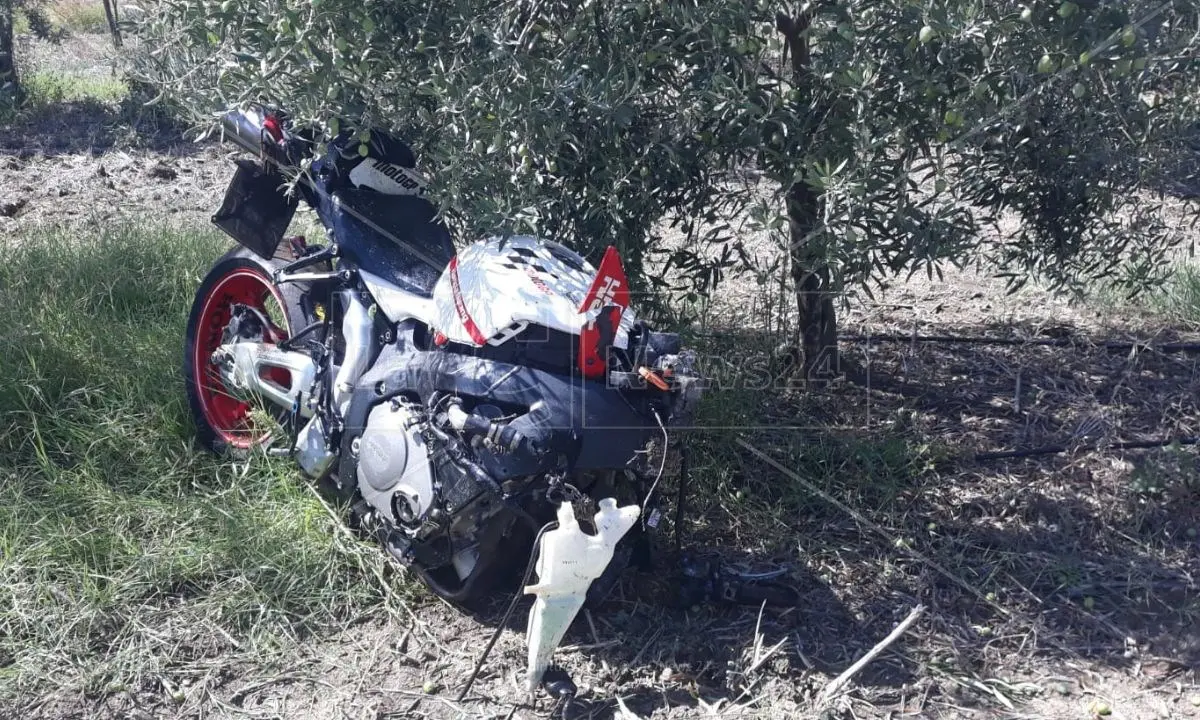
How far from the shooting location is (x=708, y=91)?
312 cm

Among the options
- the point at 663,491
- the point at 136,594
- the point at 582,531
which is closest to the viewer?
the point at 582,531

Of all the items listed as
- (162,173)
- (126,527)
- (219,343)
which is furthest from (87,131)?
(126,527)

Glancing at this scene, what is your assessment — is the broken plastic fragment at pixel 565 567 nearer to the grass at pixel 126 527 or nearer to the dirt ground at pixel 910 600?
the dirt ground at pixel 910 600

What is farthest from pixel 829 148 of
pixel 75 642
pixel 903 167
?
pixel 75 642

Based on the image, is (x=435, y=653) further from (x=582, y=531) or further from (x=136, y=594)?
(x=136, y=594)

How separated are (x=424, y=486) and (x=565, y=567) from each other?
0.54 m

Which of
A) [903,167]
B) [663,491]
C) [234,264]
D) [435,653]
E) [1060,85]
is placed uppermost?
[1060,85]

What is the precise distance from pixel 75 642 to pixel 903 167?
8.83 feet

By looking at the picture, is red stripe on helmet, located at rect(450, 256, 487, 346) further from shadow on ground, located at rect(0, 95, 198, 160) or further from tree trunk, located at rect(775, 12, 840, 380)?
shadow on ground, located at rect(0, 95, 198, 160)

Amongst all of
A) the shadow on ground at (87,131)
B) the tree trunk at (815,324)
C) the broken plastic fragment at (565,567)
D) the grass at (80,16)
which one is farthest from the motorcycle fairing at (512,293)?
the grass at (80,16)

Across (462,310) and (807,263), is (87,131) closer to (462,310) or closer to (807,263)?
(462,310)

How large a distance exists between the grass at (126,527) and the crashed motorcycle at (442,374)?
0.68 feet

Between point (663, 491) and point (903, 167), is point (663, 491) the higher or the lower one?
the lower one

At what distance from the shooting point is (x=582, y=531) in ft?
9.48
